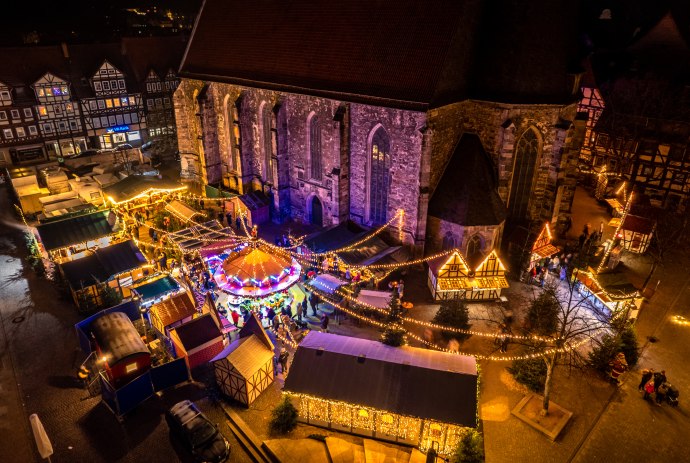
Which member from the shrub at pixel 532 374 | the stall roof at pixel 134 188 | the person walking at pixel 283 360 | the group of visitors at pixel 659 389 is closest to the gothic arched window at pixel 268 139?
the stall roof at pixel 134 188

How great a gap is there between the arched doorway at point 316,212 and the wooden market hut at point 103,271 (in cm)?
1250

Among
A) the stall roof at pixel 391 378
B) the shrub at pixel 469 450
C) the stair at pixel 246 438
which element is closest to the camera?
the shrub at pixel 469 450

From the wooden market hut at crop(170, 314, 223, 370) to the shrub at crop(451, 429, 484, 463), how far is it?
1203cm

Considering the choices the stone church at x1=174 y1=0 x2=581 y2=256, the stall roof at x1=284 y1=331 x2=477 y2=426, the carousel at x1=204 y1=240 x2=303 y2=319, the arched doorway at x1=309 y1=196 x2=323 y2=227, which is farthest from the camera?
the arched doorway at x1=309 y1=196 x2=323 y2=227

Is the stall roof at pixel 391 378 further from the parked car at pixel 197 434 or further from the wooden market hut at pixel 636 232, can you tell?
the wooden market hut at pixel 636 232

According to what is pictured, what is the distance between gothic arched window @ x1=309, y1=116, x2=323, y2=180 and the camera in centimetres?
3391

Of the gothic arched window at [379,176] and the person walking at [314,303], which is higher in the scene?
the gothic arched window at [379,176]

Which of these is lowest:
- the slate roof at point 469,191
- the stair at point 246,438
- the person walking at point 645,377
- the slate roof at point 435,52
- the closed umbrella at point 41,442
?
the stair at point 246,438

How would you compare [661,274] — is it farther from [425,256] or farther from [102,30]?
[102,30]

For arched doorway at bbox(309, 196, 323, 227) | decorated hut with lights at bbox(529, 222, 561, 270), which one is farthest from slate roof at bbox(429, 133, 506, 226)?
arched doorway at bbox(309, 196, 323, 227)

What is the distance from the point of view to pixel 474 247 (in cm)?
3050

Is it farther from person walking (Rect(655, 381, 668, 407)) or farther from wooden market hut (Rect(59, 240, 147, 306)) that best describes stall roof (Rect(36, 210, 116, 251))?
person walking (Rect(655, 381, 668, 407))

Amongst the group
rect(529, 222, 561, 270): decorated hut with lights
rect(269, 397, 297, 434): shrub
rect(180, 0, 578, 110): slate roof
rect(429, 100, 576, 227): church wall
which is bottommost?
rect(269, 397, 297, 434): shrub

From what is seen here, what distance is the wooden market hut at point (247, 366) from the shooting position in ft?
68.5
